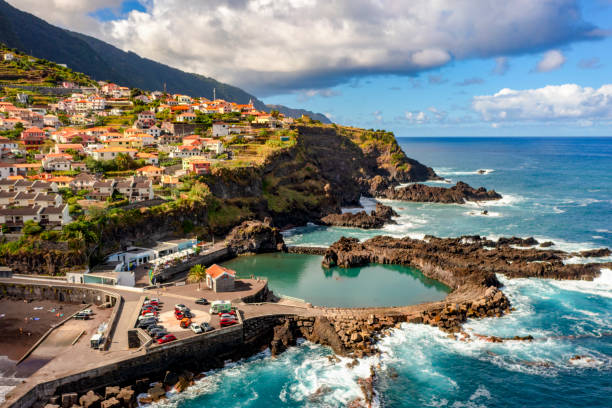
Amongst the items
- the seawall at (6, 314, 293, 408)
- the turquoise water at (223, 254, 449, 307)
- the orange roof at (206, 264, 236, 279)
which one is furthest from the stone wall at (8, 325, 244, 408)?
the turquoise water at (223, 254, 449, 307)

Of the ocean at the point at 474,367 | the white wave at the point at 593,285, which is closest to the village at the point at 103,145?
the ocean at the point at 474,367

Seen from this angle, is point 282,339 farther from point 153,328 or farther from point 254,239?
point 254,239

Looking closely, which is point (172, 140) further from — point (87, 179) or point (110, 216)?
point (110, 216)

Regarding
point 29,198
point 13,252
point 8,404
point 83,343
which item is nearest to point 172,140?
point 29,198

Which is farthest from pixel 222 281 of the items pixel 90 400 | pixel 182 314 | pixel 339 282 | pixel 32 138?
pixel 32 138

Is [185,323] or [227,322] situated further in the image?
[227,322]
